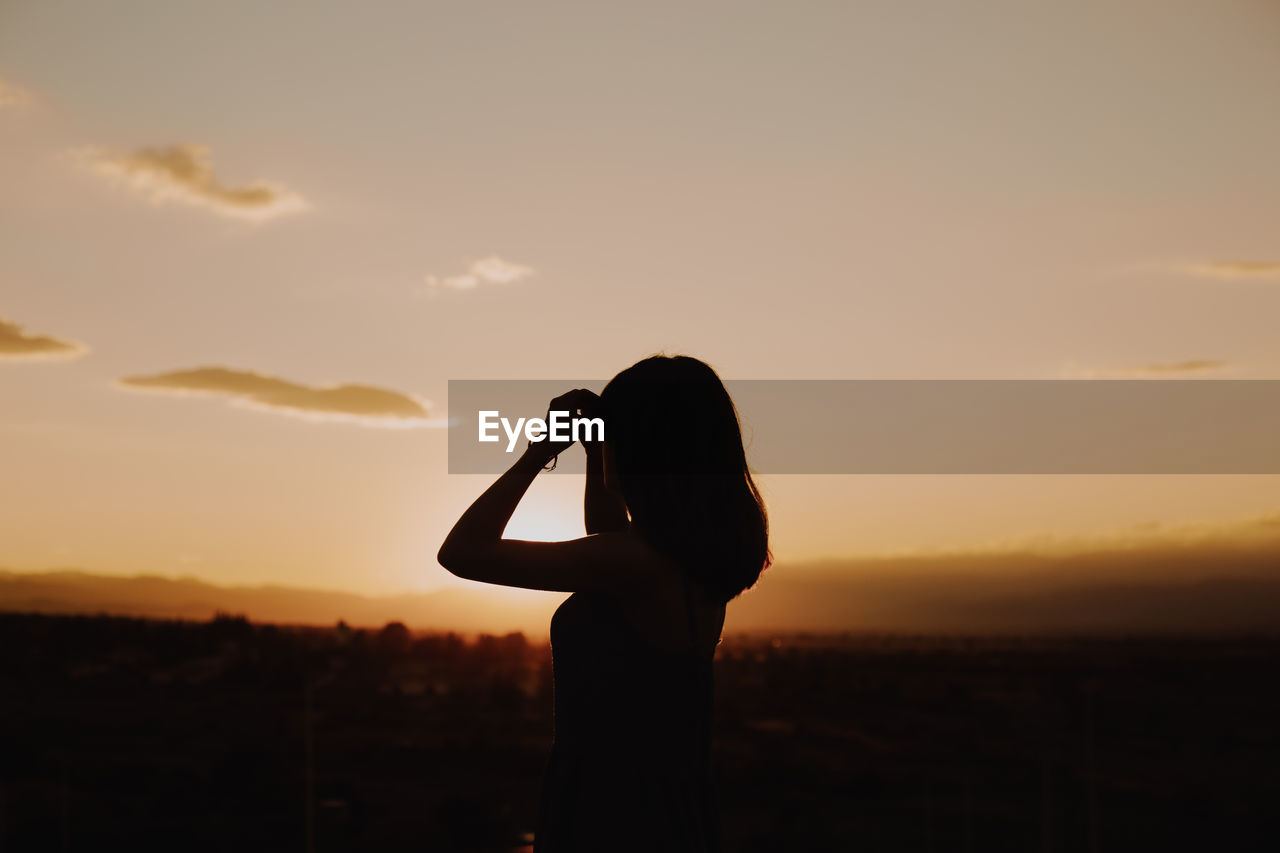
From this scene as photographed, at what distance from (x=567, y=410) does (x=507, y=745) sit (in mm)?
78448

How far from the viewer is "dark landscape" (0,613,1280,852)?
55531mm

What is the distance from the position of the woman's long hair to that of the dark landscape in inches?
1969

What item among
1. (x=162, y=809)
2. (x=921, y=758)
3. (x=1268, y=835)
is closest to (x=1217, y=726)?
(x=921, y=758)

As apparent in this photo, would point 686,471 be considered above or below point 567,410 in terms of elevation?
below

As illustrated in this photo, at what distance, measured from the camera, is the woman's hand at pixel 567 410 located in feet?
6.35

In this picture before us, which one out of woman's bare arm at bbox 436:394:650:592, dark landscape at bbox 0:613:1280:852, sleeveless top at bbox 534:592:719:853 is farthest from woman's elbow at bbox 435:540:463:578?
dark landscape at bbox 0:613:1280:852

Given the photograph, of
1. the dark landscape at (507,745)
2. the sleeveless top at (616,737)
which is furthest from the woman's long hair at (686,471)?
the dark landscape at (507,745)

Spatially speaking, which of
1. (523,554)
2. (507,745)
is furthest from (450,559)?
(507,745)

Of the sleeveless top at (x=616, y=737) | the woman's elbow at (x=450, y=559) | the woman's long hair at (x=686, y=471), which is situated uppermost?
the woman's long hair at (x=686, y=471)

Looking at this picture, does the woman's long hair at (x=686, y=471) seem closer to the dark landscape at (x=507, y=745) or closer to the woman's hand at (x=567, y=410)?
the woman's hand at (x=567, y=410)

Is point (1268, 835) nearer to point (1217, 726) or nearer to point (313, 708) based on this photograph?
point (1217, 726)

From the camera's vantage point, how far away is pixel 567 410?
1987mm

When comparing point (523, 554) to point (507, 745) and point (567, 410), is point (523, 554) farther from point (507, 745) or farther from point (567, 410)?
point (507, 745)

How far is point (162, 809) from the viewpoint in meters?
56.4
